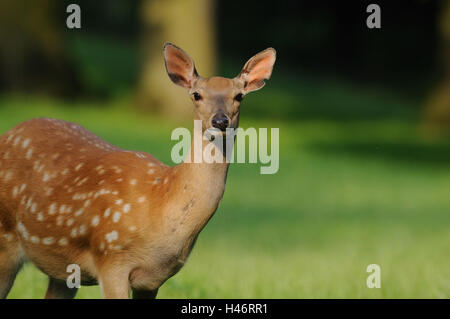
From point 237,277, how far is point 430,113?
1765 cm

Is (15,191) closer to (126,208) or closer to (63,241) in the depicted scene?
(63,241)

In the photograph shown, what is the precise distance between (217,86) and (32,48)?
720 inches

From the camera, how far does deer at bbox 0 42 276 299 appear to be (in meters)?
5.16

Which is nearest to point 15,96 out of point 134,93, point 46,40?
point 46,40

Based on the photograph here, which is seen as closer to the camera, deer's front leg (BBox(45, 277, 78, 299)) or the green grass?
deer's front leg (BBox(45, 277, 78, 299))

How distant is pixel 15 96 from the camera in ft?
75.3

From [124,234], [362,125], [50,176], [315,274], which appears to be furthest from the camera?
[362,125]

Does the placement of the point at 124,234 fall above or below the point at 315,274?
above

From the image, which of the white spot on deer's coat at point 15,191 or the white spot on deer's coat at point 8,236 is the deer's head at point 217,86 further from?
the white spot on deer's coat at point 8,236

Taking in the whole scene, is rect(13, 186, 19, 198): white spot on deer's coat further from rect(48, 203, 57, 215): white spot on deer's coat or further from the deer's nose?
the deer's nose

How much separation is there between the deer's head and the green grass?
2.36 m

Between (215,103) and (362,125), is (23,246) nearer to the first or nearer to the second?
(215,103)

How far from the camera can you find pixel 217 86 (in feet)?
17.4

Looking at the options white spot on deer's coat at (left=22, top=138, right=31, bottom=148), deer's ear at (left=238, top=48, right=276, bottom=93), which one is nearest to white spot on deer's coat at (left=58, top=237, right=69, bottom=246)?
white spot on deer's coat at (left=22, top=138, right=31, bottom=148)
